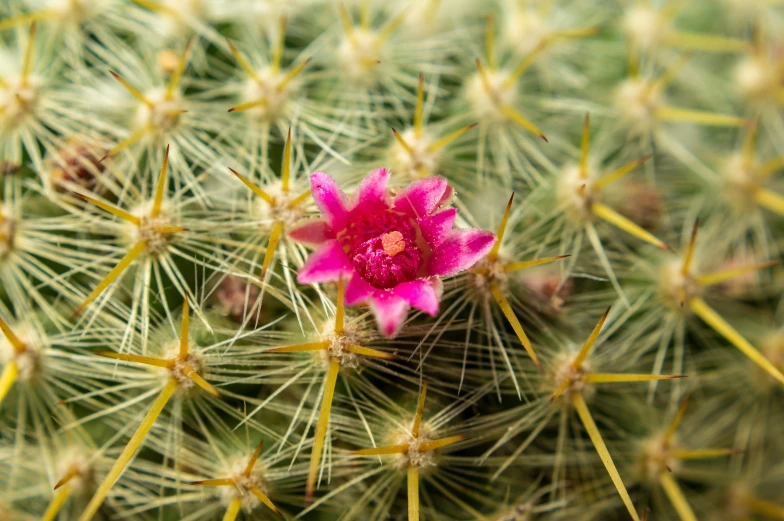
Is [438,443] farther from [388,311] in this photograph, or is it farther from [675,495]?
[675,495]

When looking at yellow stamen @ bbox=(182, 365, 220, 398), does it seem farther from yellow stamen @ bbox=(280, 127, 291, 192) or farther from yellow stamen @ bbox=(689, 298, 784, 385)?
yellow stamen @ bbox=(689, 298, 784, 385)

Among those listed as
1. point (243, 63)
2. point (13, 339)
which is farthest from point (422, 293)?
point (13, 339)

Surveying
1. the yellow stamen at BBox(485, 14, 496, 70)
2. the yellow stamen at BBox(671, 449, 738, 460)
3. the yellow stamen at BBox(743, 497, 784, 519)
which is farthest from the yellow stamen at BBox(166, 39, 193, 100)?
the yellow stamen at BBox(743, 497, 784, 519)

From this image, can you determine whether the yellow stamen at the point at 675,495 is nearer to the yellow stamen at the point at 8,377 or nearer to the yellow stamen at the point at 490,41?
the yellow stamen at the point at 490,41

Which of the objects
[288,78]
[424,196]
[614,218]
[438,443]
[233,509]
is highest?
[288,78]

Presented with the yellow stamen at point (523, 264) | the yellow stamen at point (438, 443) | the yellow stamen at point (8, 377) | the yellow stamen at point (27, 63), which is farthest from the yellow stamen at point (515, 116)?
the yellow stamen at point (8, 377)

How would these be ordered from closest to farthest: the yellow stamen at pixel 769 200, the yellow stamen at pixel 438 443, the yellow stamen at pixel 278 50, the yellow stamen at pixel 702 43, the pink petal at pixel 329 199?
the pink petal at pixel 329 199 < the yellow stamen at pixel 438 443 < the yellow stamen at pixel 278 50 < the yellow stamen at pixel 769 200 < the yellow stamen at pixel 702 43
